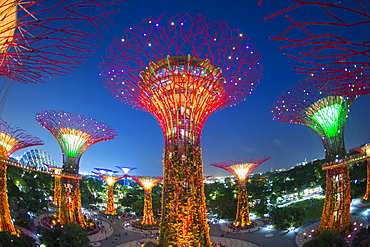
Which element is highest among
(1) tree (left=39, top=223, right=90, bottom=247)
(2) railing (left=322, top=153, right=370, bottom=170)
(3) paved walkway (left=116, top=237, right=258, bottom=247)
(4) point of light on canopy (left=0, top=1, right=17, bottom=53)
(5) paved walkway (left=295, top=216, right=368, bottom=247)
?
(4) point of light on canopy (left=0, top=1, right=17, bottom=53)

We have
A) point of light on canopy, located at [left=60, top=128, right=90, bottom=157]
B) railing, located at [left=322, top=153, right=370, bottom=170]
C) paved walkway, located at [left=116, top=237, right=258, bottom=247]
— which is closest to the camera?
railing, located at [left=322, top=153, right=370, bottom=170]

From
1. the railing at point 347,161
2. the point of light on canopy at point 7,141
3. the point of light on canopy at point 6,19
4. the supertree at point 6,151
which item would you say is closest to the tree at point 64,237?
the supertree at point 6,151

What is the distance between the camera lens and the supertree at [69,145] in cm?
1991

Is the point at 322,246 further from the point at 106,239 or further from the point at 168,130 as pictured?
the point at 106,239

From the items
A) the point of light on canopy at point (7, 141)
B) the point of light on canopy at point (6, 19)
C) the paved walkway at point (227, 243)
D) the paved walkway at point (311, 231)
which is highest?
the point of light on canopy at point (7, 141)

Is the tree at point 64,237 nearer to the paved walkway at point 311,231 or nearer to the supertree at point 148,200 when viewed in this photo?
the supertree at point 148,200

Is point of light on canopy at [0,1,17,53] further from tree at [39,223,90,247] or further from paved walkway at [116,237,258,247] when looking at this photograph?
paved walkway at [116,237,258,247]

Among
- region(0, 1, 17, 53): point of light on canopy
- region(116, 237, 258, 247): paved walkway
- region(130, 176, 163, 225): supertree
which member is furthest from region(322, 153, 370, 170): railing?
region(130, 176, 163, 225): supertree

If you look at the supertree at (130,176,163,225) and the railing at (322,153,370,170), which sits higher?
the railing at (322,153,370,170)

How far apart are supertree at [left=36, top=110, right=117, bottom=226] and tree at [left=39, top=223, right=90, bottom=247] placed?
649cm

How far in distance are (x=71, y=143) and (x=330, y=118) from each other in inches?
778

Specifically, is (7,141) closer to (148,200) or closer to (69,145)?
(69,145)

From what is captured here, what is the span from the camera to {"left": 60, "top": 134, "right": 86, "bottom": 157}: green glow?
20578 millimetres

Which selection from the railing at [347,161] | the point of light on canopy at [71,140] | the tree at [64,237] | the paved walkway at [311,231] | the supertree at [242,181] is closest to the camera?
the tree at [64,237]
